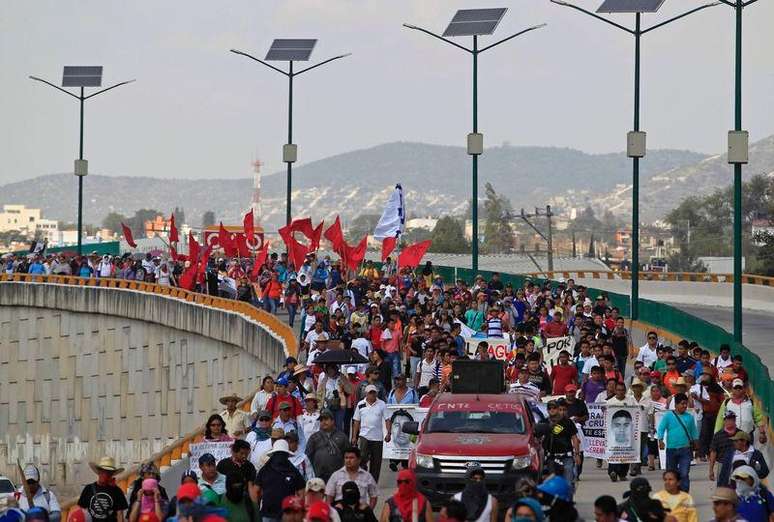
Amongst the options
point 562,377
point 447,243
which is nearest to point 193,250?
point 562,377

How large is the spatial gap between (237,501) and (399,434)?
288 inches

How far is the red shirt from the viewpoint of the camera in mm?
23406

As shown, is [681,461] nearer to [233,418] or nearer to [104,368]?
[233,418]

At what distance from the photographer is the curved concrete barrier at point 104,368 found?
172 ft

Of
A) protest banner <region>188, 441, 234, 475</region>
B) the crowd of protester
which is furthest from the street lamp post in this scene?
protest banner <region>188, 441, 234, 475</region>

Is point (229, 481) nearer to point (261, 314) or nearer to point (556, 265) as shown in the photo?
point (261, 314)

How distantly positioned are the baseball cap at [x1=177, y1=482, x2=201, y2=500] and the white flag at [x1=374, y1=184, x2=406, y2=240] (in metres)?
29.7

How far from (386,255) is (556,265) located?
83416mm

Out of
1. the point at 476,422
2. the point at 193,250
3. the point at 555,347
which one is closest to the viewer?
the point at 476,422

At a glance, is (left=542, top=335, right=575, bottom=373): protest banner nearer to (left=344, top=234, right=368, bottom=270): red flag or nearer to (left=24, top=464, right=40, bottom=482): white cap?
(left=24, top=464, right=40, bottom=482): white cap

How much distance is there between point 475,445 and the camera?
60.4ft

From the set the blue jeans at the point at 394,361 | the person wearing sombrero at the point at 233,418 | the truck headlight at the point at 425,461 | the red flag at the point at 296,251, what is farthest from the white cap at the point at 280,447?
the red flag at the point at 296,251

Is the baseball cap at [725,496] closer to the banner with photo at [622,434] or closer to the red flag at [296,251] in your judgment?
the banner with photo at [622,434]

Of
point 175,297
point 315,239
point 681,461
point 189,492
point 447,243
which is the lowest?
point 681,461
